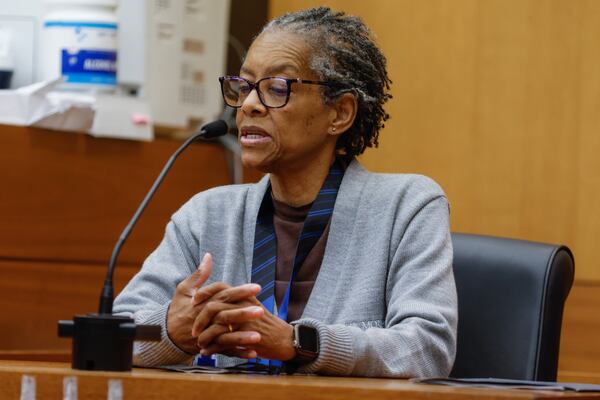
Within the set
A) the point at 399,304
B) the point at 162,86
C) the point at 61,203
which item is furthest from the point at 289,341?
the point at 162,86

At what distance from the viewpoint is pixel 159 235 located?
307 centimetres

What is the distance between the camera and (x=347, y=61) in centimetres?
202

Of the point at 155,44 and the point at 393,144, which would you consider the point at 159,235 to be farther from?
the point at 393,144

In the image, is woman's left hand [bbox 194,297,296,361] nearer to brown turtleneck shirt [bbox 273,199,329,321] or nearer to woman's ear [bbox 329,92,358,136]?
brown turtleneck shirt [bbox 273,199,329,321]

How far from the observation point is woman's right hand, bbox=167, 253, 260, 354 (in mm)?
1673

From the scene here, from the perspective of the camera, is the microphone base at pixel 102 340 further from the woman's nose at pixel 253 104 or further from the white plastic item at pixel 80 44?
the white plastic item at pixel 80 44

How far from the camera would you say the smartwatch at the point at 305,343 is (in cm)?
160

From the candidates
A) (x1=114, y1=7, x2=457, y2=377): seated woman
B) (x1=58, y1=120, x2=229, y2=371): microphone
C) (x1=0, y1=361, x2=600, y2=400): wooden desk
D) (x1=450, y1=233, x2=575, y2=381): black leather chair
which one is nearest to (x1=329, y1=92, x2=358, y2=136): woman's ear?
(x1=114, y1=7, x2=457, y2=377): seated woman

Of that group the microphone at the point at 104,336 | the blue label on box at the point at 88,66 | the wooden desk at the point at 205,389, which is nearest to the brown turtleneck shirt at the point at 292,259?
the microphone at the point at 104,336

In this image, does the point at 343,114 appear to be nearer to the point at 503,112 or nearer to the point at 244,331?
the point at 244,331

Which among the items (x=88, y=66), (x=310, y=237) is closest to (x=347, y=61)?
(x=310, y=237)

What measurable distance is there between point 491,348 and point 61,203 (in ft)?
4.65

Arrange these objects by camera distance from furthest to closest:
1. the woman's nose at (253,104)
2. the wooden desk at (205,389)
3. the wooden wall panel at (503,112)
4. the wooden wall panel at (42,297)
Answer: the wooden wall panel at (503,112) → the wooden wall panel at (42,297) → the woman's nose at (253,104) → the wooden desk at (205,389)

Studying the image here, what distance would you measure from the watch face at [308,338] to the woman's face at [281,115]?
0.42 metres
